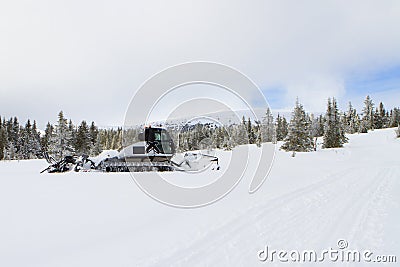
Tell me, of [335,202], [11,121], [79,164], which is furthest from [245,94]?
[11,121]

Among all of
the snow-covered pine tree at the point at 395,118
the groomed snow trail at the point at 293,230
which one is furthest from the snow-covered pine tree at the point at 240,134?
the snow-covered pine tree at the point at 395,118

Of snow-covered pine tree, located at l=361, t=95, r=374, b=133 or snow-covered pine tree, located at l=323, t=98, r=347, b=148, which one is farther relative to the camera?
snow-covered pine tree, located at l=361, t=95, r=374, b=133

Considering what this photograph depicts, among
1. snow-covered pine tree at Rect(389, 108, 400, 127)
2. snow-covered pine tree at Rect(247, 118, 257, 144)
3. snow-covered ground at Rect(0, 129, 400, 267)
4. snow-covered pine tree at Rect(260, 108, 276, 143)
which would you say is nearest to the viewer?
snow-covered ground at Rect(0, 129, 400, 267)

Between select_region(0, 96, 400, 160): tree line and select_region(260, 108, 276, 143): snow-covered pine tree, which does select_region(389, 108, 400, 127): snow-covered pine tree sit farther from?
select_region(260, 108, 276, 143): snow-covered pine tree

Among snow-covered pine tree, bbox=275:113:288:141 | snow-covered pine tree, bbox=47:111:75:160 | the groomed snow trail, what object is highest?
snow-covered pine tree, bbox=275:113:288:141

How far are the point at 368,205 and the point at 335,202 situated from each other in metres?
0.71

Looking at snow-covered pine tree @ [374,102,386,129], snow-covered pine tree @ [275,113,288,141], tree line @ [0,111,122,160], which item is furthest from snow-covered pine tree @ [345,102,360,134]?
tree line @ [0,111,122,160]

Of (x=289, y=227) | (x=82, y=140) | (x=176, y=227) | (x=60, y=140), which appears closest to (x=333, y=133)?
(x=289, y=227)

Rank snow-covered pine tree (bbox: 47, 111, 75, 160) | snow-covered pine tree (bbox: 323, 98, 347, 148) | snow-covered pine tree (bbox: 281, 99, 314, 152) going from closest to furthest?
1. snow-covered pine tree (bbox: 281, 99, 314, 152)
2. snow-covered pine tree (bbox: 47, 111, 75, 160)
3. snow-covered pine tree (bbox: 323, 98, 347, 148)

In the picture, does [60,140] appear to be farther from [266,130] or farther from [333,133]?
[333,133]

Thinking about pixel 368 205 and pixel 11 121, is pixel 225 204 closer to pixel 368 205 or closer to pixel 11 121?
pixel 368 205

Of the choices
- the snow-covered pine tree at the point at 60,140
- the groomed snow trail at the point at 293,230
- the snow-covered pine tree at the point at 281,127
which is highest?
the snow-covered pine tree at the point at 281,127

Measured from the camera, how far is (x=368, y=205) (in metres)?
6.07

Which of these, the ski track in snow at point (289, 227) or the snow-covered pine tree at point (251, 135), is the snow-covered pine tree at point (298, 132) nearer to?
the snow-covered pine tree at point (251, 135)
